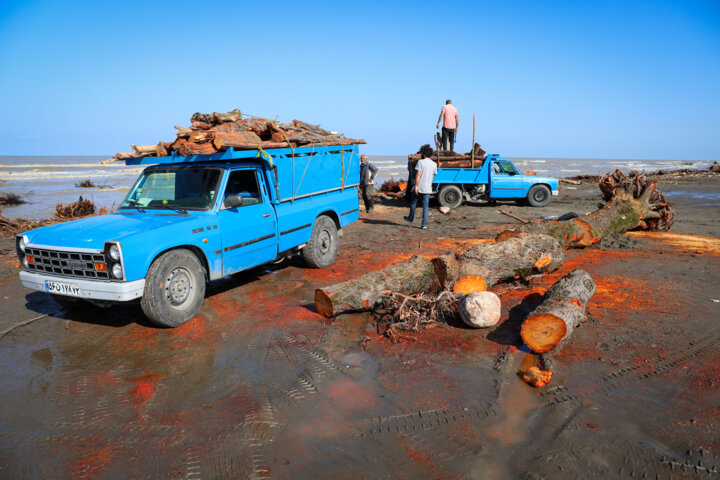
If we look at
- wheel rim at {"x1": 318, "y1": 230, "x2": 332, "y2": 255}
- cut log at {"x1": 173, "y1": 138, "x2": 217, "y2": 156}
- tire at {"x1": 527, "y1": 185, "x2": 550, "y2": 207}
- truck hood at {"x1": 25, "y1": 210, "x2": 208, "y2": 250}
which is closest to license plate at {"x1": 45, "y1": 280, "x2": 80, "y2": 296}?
truck hood at {"x1": 25, "y1": 210, "x2": 208, "y2": 250}

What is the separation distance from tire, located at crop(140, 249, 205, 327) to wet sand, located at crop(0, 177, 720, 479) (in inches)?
8.5

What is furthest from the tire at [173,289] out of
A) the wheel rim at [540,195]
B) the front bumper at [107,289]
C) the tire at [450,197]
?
the wheel rim at [540,195]

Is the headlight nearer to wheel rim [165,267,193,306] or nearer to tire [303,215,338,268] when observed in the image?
wheel rim [165,267,193,306]

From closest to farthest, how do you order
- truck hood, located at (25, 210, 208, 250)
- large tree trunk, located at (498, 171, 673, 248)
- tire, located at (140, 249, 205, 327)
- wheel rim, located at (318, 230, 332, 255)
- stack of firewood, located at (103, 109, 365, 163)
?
truck hood, located at (25, 210, 208, 250) < tire, located at (140, 249, 205, 327) < stack of firewood, located at (103, 109, 365, 163) < wheel rim, located at (318, 230, 332, 255) < large tree trunk, located at (498, 171, 673, 248)

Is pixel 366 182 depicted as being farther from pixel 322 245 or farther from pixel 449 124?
pixel 322 245

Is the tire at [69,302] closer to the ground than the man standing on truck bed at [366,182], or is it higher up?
closer to the ground

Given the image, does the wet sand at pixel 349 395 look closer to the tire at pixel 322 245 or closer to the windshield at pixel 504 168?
the tire at pixel 322 245

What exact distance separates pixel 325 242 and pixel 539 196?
36.2 ft

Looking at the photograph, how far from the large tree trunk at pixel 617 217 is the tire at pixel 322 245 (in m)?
3.23

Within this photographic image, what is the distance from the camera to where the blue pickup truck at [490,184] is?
15.6 meters

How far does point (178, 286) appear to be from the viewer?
5.23 meters

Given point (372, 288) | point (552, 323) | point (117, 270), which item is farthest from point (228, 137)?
point (552, 323)

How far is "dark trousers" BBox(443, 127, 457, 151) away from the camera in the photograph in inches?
619

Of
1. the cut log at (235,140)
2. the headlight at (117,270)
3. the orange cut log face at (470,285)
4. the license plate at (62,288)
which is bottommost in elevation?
the orange cut log face at (470,285)
